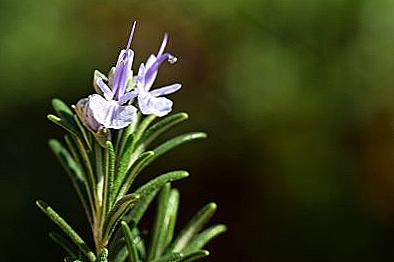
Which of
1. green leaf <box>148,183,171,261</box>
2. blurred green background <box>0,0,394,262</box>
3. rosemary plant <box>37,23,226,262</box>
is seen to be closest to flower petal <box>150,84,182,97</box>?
rosemary plant <box>37,23,226,262</box>

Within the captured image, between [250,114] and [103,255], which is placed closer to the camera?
[103,255]

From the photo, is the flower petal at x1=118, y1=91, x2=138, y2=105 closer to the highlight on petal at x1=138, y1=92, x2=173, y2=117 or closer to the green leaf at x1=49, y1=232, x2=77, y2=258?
the highlight on petal at x1=138, y1=92, x2=173, y2=117

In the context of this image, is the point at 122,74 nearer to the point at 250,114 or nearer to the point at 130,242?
the point at 130,242

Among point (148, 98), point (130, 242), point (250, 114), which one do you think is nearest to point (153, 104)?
point (148, 98)

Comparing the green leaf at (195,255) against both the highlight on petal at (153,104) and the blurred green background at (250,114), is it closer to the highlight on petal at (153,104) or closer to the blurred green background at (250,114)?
the highlight on petal at (153,104)

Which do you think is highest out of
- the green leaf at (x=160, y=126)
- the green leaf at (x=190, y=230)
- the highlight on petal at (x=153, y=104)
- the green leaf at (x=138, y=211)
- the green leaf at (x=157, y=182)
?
the highlight on petal at (x=153, y=104)

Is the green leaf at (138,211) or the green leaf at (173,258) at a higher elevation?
the green leaf at (138,211)

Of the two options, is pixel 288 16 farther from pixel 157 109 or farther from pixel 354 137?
pixel 157 109

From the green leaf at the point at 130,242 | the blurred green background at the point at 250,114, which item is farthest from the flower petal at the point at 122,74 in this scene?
the blurred green background at the point at 250,114
